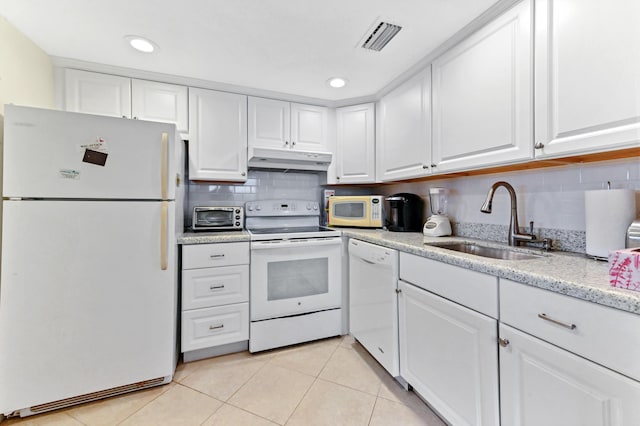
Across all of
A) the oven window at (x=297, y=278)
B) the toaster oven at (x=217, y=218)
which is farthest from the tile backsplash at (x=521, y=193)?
the oven window at (x=297, y=278)

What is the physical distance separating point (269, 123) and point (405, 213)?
144 centimetres

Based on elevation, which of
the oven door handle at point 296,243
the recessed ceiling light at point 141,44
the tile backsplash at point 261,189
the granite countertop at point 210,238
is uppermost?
the recessed ceiling light at point 141,44

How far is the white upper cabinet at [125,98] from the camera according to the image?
75.4 inches

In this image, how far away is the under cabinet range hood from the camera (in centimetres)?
224

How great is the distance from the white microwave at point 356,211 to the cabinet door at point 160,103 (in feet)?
4.76

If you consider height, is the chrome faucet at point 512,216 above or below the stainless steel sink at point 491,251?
above

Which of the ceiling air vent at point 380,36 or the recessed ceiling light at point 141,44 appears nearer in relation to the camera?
the ceiling air vent at point 380,36

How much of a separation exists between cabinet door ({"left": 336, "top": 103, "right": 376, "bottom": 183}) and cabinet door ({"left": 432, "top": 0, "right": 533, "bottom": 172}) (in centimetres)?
77

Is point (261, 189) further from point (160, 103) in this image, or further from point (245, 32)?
point (245, 32)

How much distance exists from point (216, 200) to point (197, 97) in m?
0.90

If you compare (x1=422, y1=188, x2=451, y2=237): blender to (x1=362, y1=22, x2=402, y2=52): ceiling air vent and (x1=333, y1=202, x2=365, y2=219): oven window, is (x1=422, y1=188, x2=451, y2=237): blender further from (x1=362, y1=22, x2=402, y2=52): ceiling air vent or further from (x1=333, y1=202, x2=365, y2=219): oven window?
(x1=362, y1=22, x2=402, y2=52): ceiling air vent

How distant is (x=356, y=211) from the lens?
2.51 meters

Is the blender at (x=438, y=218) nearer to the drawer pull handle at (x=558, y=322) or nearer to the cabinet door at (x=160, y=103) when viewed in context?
the drawer pull handle at (x=558, y=322)

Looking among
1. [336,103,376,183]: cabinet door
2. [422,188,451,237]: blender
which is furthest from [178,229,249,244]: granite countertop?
[422,188,451,237]: blender
